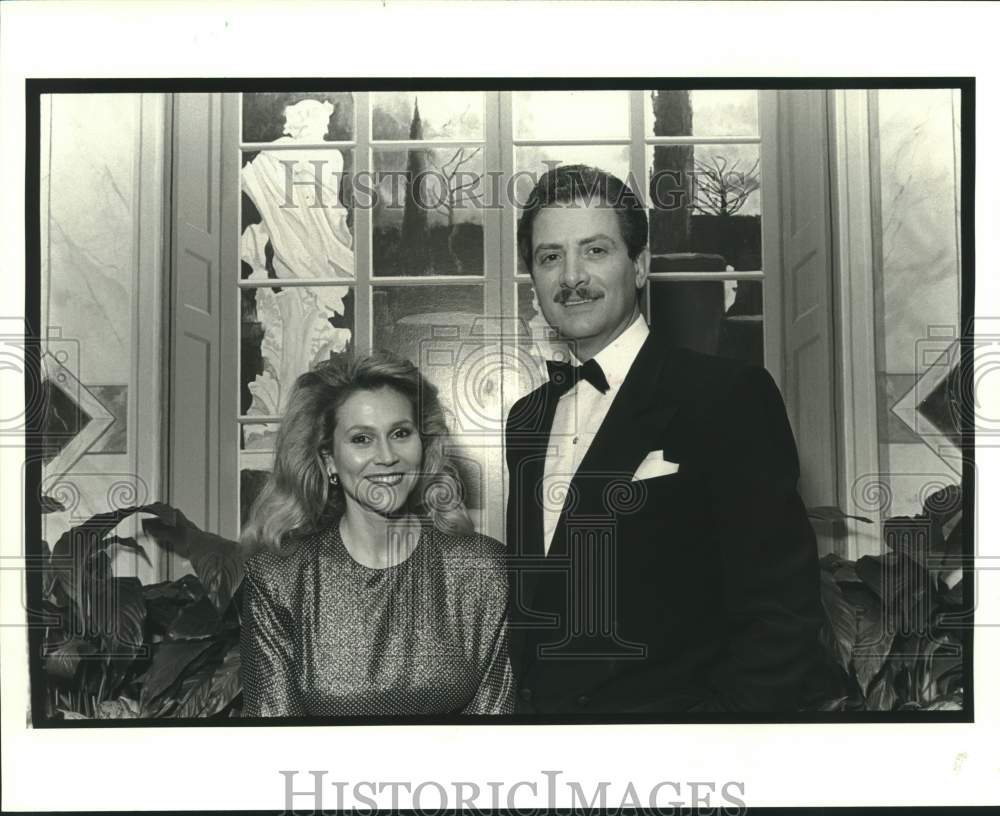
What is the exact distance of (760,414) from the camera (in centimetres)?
290

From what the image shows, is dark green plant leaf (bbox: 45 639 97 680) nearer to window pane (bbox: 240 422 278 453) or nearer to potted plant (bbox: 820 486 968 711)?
window pane (bbox: 240 422 278 453)

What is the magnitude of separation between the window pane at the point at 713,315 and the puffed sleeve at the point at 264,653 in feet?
3.71

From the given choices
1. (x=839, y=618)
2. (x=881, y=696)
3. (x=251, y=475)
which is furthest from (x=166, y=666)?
(x=881, y=696)

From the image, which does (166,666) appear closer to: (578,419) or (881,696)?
(578,419)

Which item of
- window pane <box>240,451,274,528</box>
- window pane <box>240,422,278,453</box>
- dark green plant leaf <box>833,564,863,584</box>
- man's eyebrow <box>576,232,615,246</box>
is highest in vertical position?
man's eyebrow <box>576,232,615,246</box>

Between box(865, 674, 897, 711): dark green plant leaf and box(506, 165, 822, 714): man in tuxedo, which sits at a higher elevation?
box(506, 165, 822, 714): man in tuxedo

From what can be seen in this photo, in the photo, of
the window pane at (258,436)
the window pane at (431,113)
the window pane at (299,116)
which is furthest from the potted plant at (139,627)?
the window pane at (431,113)

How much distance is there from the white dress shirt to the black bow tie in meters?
0.01

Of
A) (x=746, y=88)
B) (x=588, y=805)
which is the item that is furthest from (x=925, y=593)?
(x=746, y=88)

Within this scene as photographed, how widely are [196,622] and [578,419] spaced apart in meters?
1.03

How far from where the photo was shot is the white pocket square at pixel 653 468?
2.88 m

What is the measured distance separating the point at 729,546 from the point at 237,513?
117 cm

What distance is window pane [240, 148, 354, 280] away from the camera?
115 inches

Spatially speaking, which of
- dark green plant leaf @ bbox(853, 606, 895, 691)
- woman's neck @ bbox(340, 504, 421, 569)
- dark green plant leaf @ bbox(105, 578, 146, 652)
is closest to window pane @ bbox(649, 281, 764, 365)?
dark green plant leaf @ bbox(853, 606, 895, 691)
